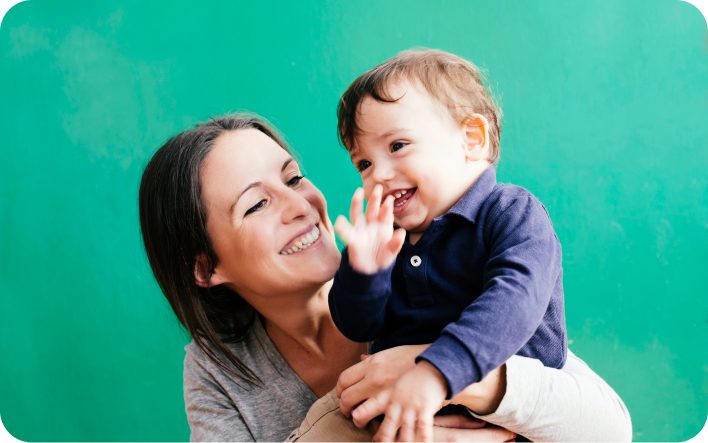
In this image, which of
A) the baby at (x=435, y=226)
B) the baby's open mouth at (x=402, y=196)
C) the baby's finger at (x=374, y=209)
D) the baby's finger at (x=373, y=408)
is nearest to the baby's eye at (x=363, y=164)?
the baby at (x=435, y=226)

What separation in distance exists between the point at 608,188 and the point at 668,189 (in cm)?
23

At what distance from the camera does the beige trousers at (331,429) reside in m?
1.09

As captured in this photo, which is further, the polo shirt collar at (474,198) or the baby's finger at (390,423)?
the polo shirt collar at (474,198)

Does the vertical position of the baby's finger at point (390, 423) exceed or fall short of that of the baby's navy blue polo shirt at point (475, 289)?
it falls short

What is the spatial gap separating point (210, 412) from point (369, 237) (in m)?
0.79

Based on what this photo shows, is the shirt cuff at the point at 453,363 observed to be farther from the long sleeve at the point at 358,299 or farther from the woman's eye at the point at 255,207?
the woman's eye at the point at 255,207

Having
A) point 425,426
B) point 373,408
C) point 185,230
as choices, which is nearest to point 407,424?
point 425,426

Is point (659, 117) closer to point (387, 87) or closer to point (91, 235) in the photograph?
point (387, 87)

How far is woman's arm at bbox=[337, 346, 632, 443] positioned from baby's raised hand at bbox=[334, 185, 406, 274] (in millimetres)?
212

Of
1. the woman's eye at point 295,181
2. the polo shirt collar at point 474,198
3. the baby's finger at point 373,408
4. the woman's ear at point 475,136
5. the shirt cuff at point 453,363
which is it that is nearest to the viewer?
the shirt cuff at point 453,363

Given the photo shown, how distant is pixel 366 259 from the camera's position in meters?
0.93

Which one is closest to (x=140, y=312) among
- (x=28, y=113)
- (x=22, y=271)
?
(x=22, y=271)

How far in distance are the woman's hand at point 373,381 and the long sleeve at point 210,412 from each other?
40 centimetres

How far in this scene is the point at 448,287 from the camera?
1.04 metres
